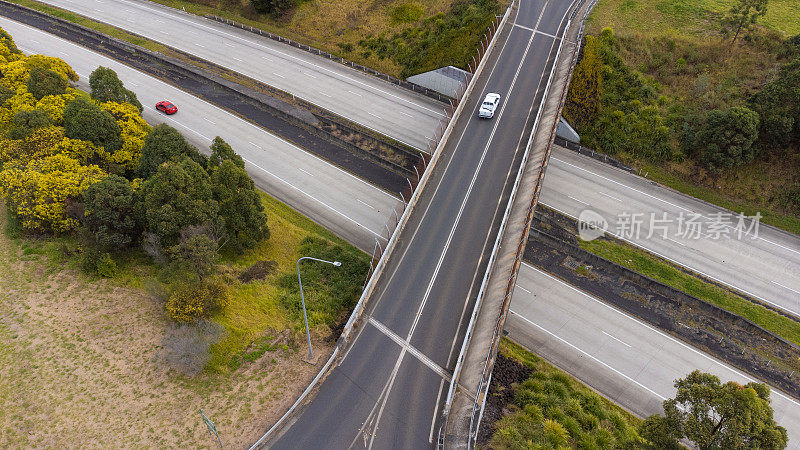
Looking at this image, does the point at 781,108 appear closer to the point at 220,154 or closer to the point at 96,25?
the point at 220,154

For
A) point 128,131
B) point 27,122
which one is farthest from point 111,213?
point 27,122

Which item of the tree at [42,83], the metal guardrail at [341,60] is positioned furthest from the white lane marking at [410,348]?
the tree at [42,83]

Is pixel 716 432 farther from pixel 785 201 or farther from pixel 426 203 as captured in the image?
pixel 785 201

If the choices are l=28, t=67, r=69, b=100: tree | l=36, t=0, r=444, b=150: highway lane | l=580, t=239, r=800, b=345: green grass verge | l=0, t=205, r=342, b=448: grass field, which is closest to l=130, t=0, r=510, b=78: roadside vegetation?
l=36, t=0, r=444, b=150: highway lane

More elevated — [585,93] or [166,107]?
[585,93]

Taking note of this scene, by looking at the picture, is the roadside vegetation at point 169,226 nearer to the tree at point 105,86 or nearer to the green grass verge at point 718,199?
the tree at point 105,86
